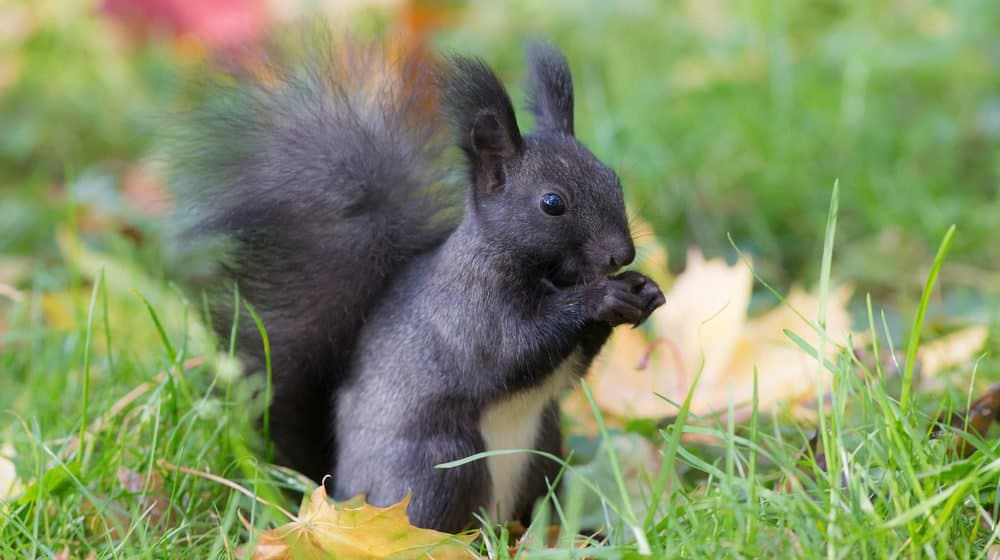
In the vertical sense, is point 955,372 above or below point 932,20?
below

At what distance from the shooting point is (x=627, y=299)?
126 cm

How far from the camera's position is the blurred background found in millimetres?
2318

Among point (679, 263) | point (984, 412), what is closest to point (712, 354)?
point (984, 412)

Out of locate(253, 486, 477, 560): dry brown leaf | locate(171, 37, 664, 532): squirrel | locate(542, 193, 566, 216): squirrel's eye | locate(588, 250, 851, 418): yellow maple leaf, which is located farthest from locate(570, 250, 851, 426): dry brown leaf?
locate(253, 486, 477, 560): dry brown leaf

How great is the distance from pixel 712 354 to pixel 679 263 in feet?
1.90

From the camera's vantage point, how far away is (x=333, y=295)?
144cm

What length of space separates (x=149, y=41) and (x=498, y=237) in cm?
271

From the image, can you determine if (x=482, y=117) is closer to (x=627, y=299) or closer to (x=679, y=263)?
(x=627, y=299)

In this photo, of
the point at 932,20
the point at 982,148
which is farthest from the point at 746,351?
the point at 932,20

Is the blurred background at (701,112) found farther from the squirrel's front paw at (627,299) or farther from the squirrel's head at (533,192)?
the squirrel's front paw at (627,299)

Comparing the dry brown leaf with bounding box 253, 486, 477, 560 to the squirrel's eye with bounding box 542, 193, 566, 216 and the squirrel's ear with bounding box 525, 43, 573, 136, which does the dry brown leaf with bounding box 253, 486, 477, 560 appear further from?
the squirrel's ear with bounding box 525, 43, 573, 136

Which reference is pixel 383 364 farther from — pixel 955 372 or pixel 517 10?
pixel 517 10

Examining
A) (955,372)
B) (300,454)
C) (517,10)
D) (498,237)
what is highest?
(517,10)

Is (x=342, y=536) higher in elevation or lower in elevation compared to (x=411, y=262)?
lower
